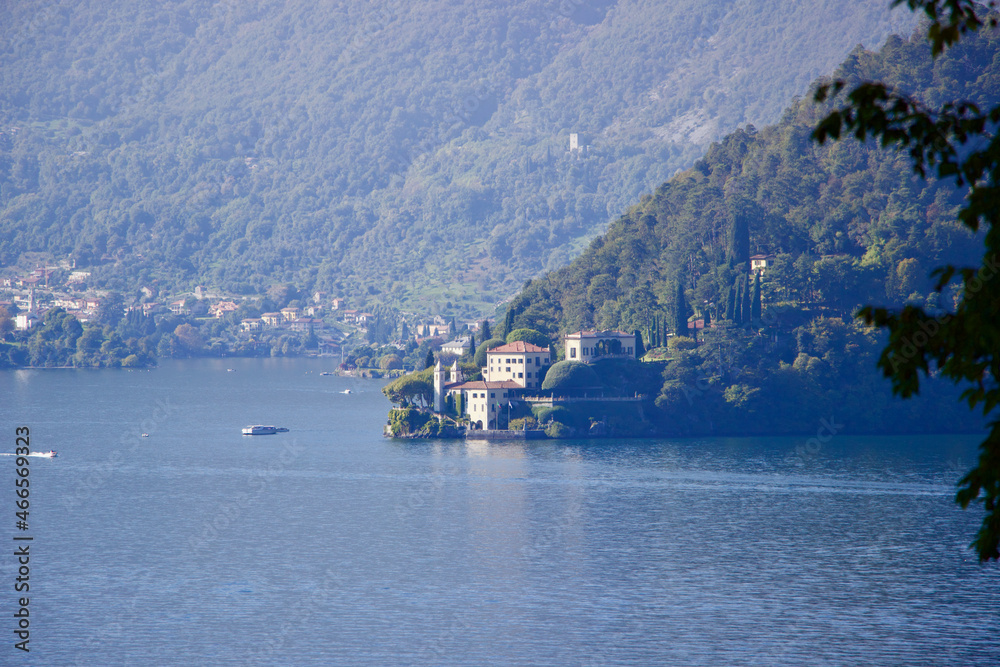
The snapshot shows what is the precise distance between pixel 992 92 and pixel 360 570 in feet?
336

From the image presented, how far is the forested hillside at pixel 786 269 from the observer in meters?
94.9

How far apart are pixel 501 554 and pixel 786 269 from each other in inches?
2308

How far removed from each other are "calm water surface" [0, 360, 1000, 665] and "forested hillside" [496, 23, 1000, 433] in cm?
562

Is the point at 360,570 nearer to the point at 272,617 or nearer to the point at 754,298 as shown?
the point at 272,617

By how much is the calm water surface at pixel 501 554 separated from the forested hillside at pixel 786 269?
5.62 metres

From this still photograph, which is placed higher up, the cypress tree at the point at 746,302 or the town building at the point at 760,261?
the town building at the point at 760,261

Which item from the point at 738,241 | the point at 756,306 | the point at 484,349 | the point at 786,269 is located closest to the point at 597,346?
the point at 484,349

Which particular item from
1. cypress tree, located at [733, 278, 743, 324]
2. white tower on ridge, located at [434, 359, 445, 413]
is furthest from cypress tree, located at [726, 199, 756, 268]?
white tower on ridge, located at [434, 359, 445, 413]

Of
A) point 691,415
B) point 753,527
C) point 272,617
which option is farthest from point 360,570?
point 691,415

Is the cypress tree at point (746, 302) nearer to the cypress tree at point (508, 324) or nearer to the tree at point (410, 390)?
the cypress tree at point (508, 324)

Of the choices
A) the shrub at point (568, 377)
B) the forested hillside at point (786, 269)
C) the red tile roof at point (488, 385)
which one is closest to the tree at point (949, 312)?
the forested hillside at point (786, 269)

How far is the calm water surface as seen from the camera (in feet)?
128

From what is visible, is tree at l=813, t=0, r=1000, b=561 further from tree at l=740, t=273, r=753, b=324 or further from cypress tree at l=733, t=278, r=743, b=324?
tree at l=740, t=273, r=753, b=324

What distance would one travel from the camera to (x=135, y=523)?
A: 2352 inches
